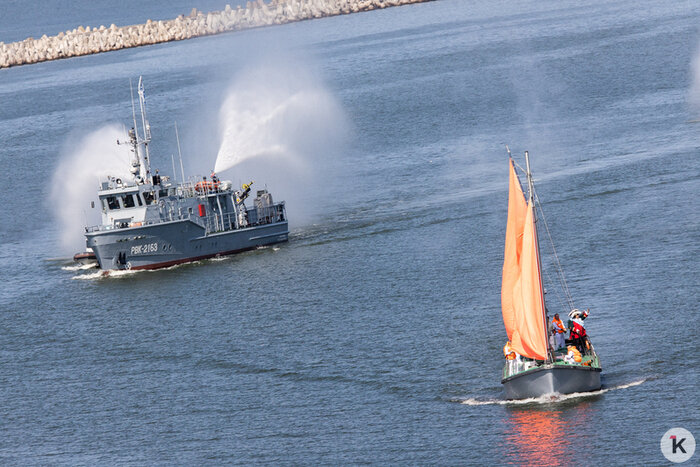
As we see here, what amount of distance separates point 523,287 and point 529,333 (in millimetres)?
2211

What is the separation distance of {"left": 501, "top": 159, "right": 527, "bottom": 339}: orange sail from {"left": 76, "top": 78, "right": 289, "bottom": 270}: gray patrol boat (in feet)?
117

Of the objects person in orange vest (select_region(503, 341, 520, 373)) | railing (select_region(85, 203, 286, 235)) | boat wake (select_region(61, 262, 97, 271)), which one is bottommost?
person in orange vest (select_region(503, 341, 520, 373))

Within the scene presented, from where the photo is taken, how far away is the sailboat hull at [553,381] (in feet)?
153

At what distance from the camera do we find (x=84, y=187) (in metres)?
103

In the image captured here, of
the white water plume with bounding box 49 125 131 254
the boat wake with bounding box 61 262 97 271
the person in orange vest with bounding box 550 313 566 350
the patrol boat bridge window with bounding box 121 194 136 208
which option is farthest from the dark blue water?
the patrol boat bridge window with bounding box 121 194 136 208

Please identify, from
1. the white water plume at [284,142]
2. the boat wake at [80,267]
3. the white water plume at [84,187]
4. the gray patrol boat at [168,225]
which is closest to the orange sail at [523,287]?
the gray patrol boat at [168,225]

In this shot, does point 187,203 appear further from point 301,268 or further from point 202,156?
point 202,156

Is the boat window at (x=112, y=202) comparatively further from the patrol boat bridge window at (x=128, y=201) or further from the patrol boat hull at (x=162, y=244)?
the patrol boat hull at (x=162, y=244)

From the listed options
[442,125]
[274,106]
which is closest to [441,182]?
[442,125]

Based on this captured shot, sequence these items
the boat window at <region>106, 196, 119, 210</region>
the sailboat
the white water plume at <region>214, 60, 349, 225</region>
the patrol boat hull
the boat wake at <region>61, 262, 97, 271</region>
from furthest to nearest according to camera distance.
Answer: the white water plume at <region>214, 60, 349, 225</region> < the boat wake at <region>61, 262, 97, 271</region> < the boat window at <region>106, 196, 119, 210</region> < the patrol boat hull < the sailboat

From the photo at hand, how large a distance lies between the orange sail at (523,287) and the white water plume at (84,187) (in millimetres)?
45392

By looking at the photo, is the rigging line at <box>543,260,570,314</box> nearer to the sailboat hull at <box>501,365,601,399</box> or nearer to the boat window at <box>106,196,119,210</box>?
the sailboat hull at <box>501,365,601,399</box>

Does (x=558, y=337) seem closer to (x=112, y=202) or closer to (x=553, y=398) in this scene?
(x=553, y=398)

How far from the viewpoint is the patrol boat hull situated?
80000mm
